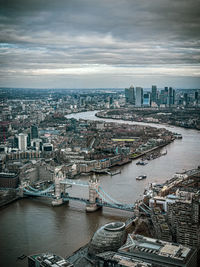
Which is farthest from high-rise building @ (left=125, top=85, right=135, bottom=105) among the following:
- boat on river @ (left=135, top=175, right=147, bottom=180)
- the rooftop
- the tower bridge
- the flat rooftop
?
the rooftop

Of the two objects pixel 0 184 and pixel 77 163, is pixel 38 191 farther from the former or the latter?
pixel 77 163

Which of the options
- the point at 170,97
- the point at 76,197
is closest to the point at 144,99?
the point at 170,97

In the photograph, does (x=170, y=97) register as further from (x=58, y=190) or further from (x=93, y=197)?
(x=93, y=197)

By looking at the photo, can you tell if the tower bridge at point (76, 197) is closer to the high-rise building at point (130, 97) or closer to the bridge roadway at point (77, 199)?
the bridge roadway at point (77, 199)

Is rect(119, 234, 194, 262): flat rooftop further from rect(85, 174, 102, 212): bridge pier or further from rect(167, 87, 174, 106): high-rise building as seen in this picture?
rect(167, 87, 174, 106): high-rise building

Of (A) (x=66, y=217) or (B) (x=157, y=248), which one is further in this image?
(A) (x=66, y=217)

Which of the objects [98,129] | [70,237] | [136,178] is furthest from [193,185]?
[98,129]

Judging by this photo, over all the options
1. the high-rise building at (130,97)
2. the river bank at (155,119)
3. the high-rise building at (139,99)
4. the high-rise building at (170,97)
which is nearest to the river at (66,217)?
the river bank at (155,119)
